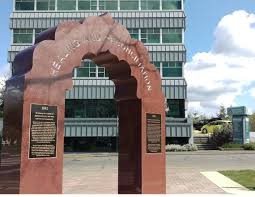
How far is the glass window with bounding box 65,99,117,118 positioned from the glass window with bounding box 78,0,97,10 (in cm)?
1016

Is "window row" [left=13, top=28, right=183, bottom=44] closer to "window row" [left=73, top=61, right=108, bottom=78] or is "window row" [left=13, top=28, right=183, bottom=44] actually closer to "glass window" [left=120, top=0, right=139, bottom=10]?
"glass window" [left=120, top=0, right=139, bottom=10]

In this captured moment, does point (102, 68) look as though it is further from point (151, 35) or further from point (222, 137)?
point (222, 137)

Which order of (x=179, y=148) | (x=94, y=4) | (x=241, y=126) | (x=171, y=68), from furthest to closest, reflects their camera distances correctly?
(x=94, y=4) < (x=171, y=68) < (x=241, y=126) < (x=179, y=148)

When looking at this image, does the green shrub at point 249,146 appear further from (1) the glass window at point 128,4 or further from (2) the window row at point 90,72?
(1) the glass window at point 128,4

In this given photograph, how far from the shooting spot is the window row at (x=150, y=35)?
4638 cm

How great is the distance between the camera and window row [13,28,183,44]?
46.4 metres

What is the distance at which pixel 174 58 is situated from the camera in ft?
149

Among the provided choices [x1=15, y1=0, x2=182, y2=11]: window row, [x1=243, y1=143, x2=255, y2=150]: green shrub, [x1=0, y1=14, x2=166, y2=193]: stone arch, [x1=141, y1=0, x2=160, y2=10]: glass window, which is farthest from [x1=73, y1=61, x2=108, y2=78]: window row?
[x1=0, y1=14, x2=166, y2=193]: stone arch

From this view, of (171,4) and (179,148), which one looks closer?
(179,148)

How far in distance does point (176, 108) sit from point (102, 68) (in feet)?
30.1

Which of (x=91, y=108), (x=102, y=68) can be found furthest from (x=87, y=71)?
(x=91, y=108)

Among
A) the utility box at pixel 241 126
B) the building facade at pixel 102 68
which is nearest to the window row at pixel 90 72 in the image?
the building facade at pixel 102 68

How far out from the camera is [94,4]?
4625 centimetres

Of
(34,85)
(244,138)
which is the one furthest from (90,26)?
(244,138)
